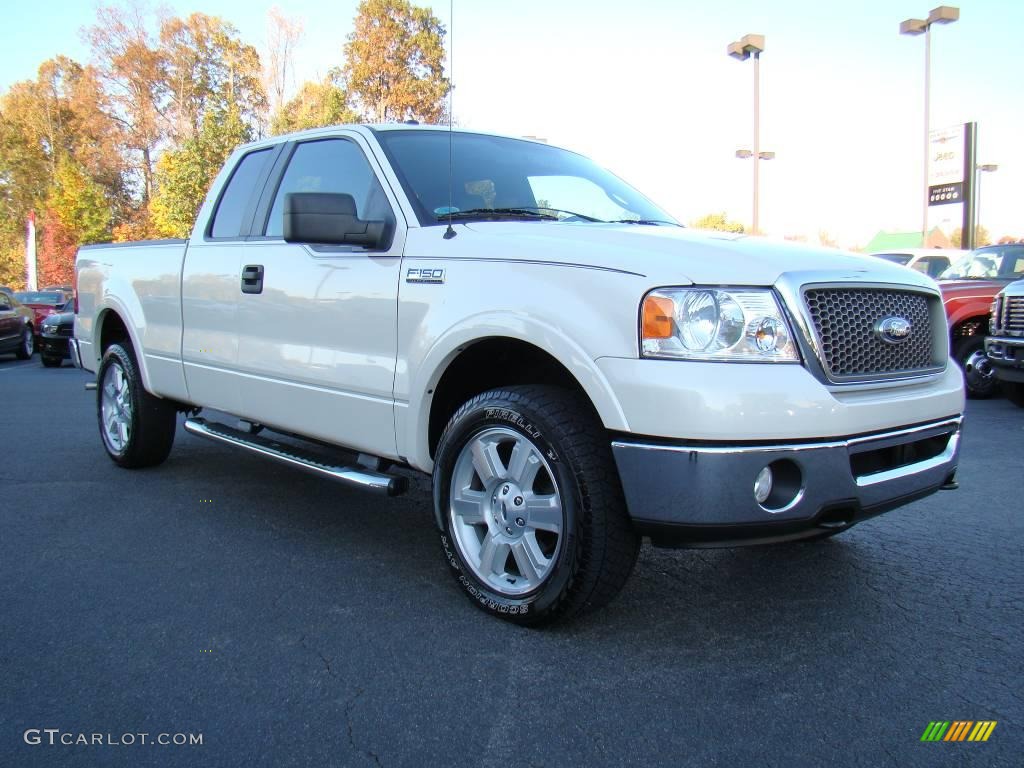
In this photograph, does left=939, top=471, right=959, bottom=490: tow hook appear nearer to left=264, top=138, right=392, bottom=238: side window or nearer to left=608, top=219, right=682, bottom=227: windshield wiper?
left=608, top=219, right=682, bottom=227: windshield wiper

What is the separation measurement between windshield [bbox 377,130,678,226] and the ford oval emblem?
4.51 feet

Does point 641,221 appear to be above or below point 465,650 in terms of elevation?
above

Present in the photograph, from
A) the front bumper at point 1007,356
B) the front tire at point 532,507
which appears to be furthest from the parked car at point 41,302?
the front tire at point 532,507

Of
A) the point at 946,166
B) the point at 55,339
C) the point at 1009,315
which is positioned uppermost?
the point at 946,166

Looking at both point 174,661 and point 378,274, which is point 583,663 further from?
point 378,274

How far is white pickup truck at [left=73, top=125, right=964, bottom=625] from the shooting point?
2.64m

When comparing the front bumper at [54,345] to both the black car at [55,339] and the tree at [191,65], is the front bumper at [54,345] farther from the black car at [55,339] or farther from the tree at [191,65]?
the tree at [191,65]

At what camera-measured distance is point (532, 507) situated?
9.91 feet

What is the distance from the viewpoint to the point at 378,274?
3594 millimetres

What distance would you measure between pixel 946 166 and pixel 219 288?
2404 centimetres

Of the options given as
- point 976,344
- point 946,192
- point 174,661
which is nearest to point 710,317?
point 174,661

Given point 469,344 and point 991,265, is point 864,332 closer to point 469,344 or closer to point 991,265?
point 469,344

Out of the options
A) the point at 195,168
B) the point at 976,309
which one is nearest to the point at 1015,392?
the point at 976,309
